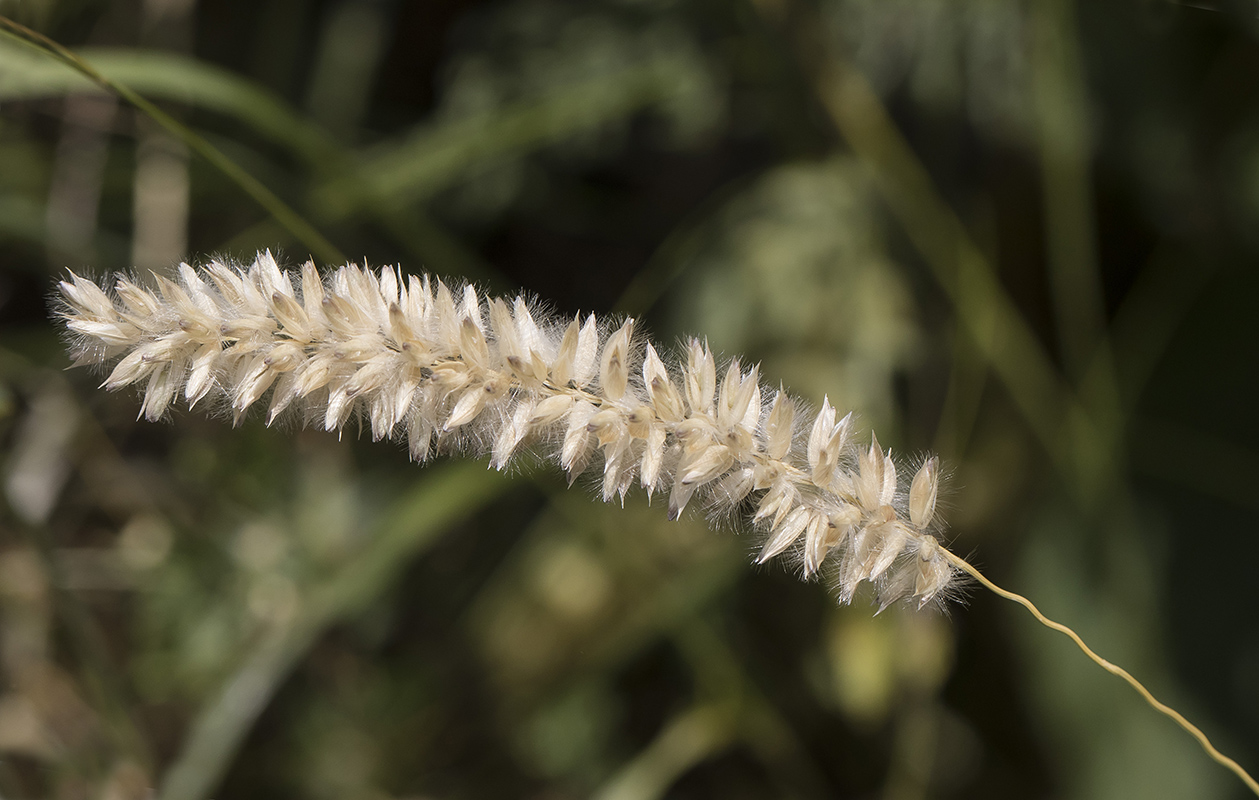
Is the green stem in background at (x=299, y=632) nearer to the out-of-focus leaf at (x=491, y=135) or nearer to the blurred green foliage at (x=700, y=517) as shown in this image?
the blurred green foliage at (x=700, y=517)

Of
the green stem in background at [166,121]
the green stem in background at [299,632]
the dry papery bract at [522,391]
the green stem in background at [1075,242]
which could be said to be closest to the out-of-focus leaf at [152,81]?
the green stem in background at [166,121]

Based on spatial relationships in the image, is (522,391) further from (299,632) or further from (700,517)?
(299,632)

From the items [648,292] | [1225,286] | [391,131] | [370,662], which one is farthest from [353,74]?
[1225,286]

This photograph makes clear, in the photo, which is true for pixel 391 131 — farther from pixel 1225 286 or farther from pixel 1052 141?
pixel 1225 286

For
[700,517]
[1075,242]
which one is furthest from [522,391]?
[1075,242]

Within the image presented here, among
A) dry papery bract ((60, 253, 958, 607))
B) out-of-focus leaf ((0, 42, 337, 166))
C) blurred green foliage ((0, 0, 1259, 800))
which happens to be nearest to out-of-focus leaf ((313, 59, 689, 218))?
blurred green foliage ((0, 0, 1259, 800))

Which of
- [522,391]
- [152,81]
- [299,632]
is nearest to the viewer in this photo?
[522,391]
